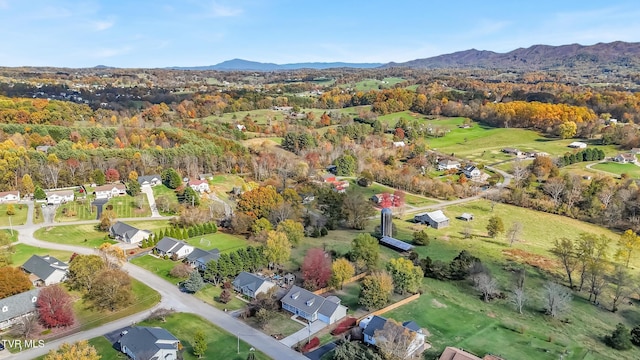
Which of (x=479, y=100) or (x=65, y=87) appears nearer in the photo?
(x=479, y=100)

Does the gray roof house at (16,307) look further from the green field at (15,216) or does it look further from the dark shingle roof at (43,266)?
the green field at (15,216)

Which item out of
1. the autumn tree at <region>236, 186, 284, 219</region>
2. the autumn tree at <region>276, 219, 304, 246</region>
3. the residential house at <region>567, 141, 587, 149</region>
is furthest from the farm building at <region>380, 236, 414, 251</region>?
the residential house at <region>567, 141, 587, 149</region>

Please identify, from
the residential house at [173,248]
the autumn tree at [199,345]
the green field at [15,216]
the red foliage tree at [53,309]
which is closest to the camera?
the autumn tree at [199,345]

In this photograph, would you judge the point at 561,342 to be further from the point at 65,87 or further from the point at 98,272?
the point at 65,87

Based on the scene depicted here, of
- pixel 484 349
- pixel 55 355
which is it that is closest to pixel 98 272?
pixel 55 355

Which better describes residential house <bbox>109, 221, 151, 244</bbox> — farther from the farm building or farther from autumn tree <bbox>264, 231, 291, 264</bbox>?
the farm building

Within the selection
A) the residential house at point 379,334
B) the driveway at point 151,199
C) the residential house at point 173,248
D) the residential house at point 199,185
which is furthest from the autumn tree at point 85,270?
the residential house at point 199,185
